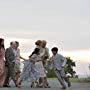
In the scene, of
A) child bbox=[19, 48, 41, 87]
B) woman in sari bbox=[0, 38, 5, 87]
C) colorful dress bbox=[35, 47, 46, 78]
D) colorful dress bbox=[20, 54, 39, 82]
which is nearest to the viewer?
woman in sari bbox=[0, 38, 5, 87]

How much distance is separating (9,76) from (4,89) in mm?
3174

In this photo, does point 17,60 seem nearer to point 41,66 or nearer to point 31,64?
point 31,64

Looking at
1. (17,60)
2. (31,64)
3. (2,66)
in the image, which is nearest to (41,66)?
(31,64)

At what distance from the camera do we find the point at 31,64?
26750 millimetres

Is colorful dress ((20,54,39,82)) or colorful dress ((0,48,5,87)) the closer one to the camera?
colorful dress ((0,48,5,87))

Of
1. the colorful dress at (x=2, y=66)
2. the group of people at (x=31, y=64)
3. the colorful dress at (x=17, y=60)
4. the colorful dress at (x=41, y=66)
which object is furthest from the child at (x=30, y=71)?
the colorful dress at (x=2, y=66)

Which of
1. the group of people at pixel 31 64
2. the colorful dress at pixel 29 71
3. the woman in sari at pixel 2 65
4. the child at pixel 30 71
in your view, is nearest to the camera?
the group of people at pixel 31 64

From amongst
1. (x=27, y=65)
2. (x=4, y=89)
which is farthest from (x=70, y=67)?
(x=4, y=89)

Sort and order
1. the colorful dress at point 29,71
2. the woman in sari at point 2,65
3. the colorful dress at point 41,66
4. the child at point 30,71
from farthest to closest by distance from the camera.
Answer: the colorful dress at point 29,71, the child at point 30,71, the colorful dress at point 41,66, the woman in sari at point 2,65

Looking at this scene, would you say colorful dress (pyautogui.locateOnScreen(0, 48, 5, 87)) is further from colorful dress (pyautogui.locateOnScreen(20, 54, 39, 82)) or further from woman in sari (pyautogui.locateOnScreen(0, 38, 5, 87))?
colorful dress (pyautogui.locateOnScreen(20, 54, 39, 82))

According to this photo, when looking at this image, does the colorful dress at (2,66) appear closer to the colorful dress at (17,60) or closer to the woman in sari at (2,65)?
the woman in sari at (2,65)

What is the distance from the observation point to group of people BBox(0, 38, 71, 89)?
2573cm

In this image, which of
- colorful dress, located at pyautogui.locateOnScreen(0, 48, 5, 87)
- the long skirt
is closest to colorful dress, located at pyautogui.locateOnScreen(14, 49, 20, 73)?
the long skirt

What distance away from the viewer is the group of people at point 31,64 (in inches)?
1013
